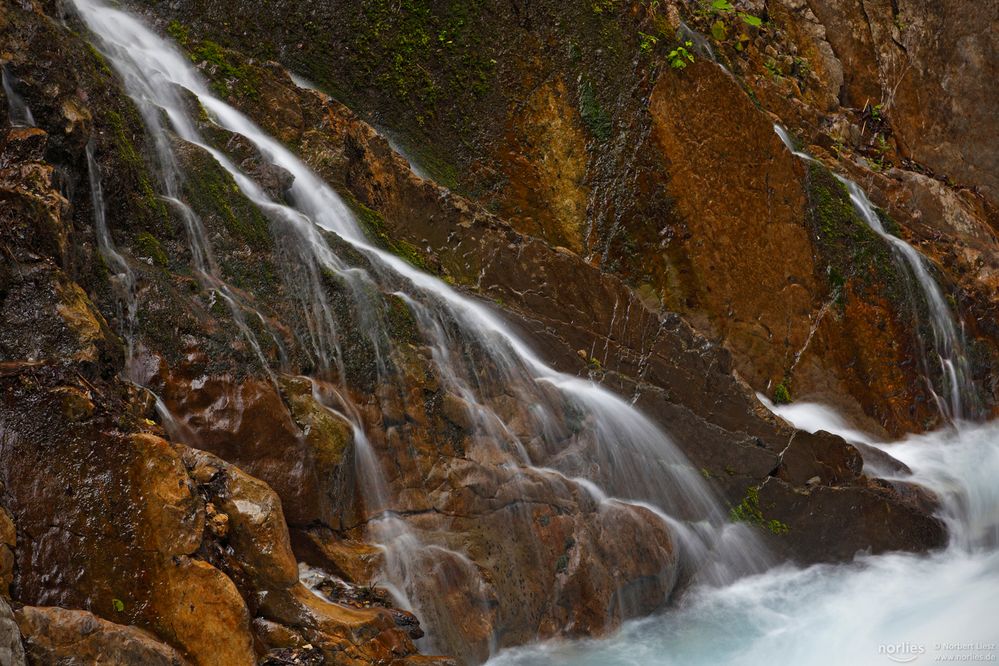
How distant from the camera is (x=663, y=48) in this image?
37.1 feet

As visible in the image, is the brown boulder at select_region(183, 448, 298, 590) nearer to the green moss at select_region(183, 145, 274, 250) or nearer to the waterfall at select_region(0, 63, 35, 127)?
the green moss at select_region(183, 145, 274, 250)

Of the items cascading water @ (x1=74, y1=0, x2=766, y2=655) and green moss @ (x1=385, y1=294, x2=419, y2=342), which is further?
green moss @ (x1=385, y1=294, x2=419, y2=342)

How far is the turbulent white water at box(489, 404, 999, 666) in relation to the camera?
674 centimetres

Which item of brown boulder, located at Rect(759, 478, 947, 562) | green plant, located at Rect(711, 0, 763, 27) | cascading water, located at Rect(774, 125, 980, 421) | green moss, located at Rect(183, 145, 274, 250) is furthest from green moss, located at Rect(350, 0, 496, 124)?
brown boulder, located at Rect(759, 478, 947, 562)

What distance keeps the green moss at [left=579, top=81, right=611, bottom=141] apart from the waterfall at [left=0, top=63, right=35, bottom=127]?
7.06 m

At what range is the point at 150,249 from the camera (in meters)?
6.28

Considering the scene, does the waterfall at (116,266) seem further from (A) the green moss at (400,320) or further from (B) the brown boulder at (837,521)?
(B) the brown boulder at (837,521)

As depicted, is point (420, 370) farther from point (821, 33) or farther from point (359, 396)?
point (821, 33)

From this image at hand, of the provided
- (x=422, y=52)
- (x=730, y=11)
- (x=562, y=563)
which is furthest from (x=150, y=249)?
(x=730, y=11)

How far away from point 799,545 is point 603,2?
23.5ft

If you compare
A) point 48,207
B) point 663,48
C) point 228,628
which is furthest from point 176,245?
point 663,48

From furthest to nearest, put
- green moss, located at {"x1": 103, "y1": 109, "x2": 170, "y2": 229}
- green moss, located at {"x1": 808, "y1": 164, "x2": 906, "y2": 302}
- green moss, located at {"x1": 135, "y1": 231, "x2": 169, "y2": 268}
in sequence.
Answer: green moss, located at {"x1": 808, "y1": 164, "x2": 906, "y2": 302}, green moss, located at {"x1": 103, "y1": 109, "x2": 170, "y2": 229}, green moss, located at {"x1": 135, "y1": 231, "x2": 169, "y2": 268}

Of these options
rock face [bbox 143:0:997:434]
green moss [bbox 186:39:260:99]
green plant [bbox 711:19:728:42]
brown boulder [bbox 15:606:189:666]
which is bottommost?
brown boulder [bbox 15:606:189:666]

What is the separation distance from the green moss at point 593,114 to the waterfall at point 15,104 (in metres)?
7.06
